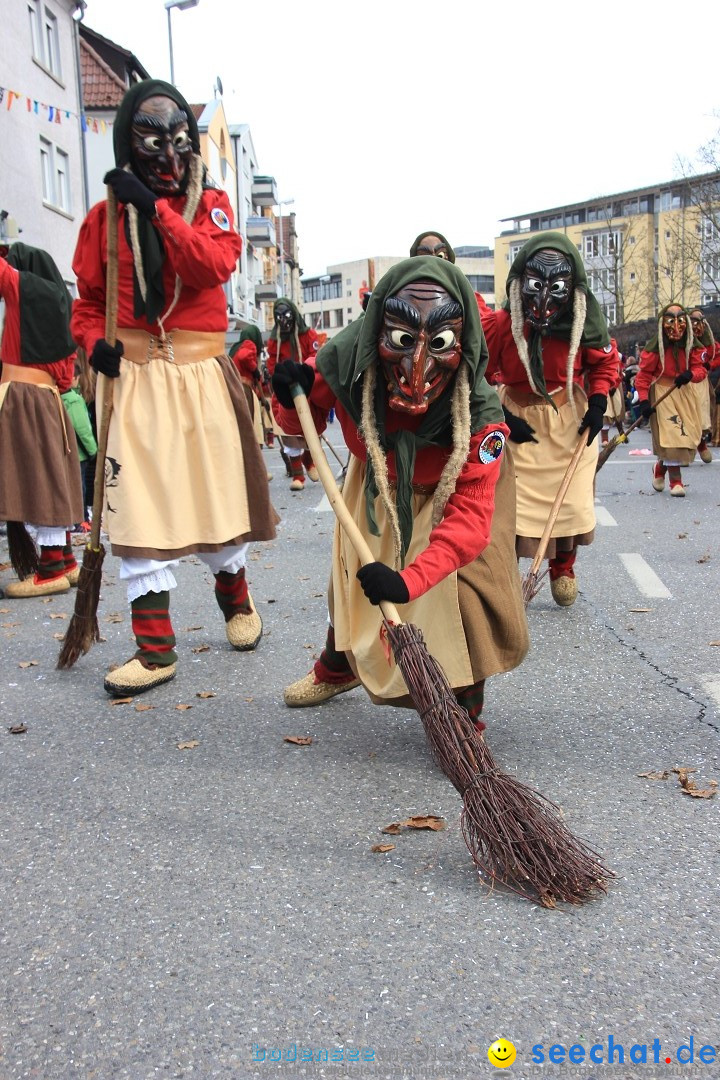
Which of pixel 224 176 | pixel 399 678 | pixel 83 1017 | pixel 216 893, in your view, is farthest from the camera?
pixel 224 176

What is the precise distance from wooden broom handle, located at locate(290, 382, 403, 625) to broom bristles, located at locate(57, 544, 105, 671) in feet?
4.60

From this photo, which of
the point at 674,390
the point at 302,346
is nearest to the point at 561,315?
the point at 674,390

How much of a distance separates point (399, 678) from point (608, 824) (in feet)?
2.53

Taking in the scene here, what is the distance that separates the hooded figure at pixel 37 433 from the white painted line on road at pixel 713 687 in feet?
12.7

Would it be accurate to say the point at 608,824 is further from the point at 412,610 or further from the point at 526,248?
the point at 526,248

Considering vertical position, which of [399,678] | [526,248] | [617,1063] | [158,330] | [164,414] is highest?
[526,248]

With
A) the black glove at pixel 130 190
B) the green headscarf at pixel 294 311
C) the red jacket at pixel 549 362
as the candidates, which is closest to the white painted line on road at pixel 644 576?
the red jacket at pixel 549 362

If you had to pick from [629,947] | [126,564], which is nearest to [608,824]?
[629,947]

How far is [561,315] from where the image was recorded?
5.12 meters

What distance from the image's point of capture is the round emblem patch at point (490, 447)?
10.4 feet

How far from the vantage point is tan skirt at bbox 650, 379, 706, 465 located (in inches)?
429

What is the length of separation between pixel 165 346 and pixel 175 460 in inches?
18.5

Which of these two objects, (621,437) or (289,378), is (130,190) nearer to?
(289,378)

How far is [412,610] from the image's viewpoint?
3.38 m
